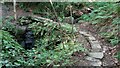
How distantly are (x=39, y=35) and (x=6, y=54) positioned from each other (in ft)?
7.84

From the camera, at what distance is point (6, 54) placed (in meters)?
3.87

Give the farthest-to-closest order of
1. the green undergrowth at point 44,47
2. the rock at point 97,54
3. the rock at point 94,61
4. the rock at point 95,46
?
the rock at point 95,46, the rock at point 97,54, the rock at point 94,61, the green undergrowth at point 44,47

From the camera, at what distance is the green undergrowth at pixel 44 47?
12.9 feet

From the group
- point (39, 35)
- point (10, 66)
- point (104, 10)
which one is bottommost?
point (10, 66)

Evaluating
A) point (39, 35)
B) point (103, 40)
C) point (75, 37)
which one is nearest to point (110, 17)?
point (103, 40)

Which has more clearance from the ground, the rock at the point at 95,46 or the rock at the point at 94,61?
the rock at the point at 95,46

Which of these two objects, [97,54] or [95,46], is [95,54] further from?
[95,46]

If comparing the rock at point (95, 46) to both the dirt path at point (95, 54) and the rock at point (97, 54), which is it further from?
the rock at point (97, 54)

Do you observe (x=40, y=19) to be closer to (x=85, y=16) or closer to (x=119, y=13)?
(x=85, y=16)

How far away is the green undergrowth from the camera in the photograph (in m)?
3.94

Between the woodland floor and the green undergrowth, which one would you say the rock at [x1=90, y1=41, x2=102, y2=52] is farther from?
the green undergrowth

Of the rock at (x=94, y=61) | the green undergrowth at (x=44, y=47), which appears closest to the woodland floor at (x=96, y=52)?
the rock at (x=94, y=61)

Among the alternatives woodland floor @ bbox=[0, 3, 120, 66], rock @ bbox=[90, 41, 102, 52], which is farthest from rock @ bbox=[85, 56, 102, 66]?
rock @ bbox=[90, 41, 102, 52]

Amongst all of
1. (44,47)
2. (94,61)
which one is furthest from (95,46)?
(44,47)
